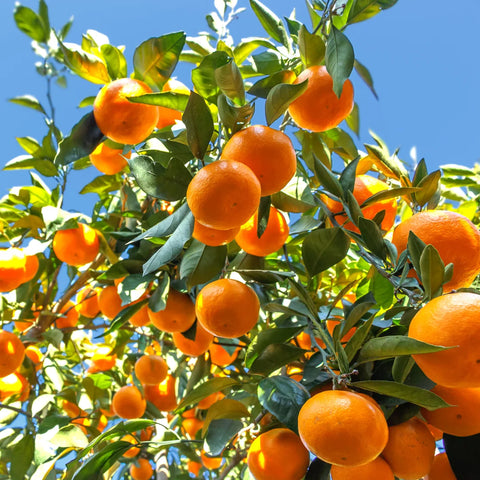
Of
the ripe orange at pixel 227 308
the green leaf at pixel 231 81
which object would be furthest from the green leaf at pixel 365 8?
the ripe orange at pixel 227 308

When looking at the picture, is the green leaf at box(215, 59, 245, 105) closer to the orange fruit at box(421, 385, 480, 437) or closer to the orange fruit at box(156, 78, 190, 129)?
the orange fruit at box(156, 78, 190, 129)

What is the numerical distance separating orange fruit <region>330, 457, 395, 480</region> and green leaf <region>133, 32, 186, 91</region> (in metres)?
1.13

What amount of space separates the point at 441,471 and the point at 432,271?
0.46 meters

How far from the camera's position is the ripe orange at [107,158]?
64.7 inches

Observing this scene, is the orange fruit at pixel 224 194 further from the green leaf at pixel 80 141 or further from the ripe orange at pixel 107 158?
the ripe orange at pixel 107 158

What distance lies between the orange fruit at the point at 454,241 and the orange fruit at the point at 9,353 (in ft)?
4.46

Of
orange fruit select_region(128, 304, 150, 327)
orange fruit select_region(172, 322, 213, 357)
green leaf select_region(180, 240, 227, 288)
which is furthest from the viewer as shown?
orange fruit select_region(128, 304, 150, 327)

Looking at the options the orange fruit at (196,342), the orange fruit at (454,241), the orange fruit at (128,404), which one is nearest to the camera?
the orange fruit at (454,241)

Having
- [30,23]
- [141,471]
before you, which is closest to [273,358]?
[30,23]

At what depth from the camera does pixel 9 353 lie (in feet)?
5.04

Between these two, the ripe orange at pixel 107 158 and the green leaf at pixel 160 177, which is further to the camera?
the ripe orange at pixel 107 158

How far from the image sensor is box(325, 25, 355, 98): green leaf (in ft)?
3.20

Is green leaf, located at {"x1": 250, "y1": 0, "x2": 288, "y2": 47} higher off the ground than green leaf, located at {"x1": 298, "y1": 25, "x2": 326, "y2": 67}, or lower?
higher

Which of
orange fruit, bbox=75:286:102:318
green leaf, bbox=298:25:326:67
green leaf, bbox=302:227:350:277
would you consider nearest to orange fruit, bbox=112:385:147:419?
orange fruit, bbox=75:286:102:318
